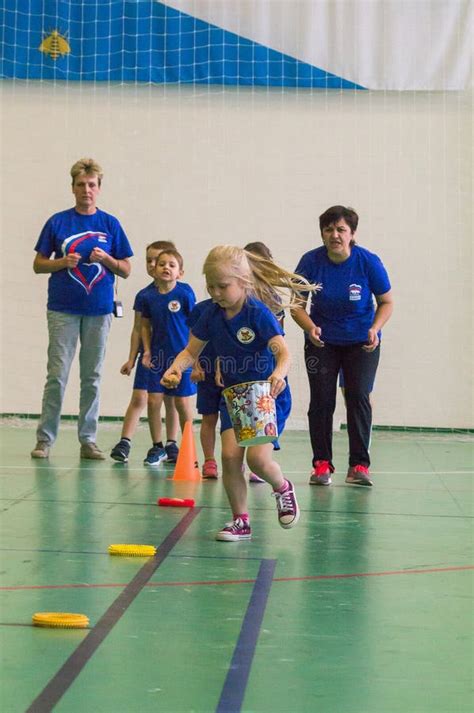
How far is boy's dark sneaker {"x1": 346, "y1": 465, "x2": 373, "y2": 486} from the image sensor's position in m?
7.25

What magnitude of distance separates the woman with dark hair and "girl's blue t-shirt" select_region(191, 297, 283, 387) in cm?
178

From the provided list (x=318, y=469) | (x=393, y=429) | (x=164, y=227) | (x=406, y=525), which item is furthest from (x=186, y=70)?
(x=406, y=525)

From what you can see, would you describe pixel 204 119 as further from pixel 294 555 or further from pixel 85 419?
pixel 294 555

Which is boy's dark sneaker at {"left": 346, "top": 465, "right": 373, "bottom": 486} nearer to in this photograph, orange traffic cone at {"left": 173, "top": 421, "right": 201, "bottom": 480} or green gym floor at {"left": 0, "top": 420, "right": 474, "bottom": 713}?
green gym floor at {"left": 0, "top": 420, "right": 474, "bottom": 713}

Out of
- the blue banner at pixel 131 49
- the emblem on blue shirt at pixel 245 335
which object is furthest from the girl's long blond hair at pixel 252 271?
the blue banner at pixel 131 49

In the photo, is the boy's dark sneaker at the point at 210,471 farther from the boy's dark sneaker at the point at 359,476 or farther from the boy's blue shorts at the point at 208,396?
the boy's dark sneaker at the point at 359,476

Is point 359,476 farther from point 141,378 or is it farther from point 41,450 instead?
point 41,450

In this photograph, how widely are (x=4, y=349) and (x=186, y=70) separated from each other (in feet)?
10.3

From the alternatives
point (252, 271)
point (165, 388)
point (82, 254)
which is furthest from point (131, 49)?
point (252, 271)

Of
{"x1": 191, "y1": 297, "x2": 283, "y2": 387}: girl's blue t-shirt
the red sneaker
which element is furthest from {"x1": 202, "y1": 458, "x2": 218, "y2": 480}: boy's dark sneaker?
{"x1": 191, "y1": 297, "x2": 283, "y2": 387}: girl's blue t-shirt

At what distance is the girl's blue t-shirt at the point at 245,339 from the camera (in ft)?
17.6

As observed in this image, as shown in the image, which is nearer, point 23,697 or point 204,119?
point 23,697

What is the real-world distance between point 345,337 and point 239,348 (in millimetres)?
1984

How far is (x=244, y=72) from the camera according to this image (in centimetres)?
1113
